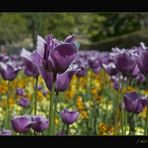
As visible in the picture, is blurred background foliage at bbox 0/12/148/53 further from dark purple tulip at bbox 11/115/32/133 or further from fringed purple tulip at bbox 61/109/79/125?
dark purple tulip at bbox 11/115/32/133

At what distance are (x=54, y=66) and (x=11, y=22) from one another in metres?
16.3

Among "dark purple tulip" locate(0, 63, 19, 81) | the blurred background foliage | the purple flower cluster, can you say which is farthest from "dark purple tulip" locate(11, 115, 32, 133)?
the blurred background foliage

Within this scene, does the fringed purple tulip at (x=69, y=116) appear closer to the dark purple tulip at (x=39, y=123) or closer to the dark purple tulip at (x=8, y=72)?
the dark purple tulip at (x=39, y=123)

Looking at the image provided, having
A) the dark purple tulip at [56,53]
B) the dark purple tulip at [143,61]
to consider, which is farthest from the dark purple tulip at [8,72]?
the dark purple tulip at [56,53]

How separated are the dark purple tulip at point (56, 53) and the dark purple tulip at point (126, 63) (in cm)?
67

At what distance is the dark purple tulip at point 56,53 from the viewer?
2.00 metres

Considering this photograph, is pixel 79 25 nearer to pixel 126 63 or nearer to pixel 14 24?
pixel 14 24

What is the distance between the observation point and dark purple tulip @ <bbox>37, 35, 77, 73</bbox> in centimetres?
200

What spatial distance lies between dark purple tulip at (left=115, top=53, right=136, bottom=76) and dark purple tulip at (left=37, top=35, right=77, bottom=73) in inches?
26.2

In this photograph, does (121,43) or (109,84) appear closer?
(109,84)

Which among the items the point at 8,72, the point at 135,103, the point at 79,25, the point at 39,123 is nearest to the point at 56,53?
the point at 39,123

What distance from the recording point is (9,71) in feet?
11.2
